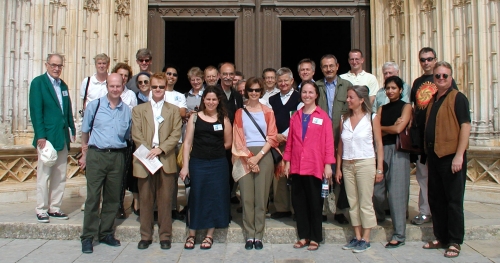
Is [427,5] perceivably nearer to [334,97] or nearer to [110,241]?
[334,97]

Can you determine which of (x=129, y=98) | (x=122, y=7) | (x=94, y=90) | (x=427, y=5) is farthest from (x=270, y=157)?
(x=122, y=7)

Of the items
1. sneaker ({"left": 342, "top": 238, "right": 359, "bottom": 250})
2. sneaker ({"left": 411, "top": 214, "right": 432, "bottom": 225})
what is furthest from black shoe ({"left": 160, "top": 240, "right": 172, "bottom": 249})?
sneaker ({"left": 411, "top": 214, "right": 432, "bottom": 225})

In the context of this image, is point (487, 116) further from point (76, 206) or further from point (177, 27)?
point (177, 27)

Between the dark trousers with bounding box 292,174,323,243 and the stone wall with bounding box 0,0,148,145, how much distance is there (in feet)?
13.5

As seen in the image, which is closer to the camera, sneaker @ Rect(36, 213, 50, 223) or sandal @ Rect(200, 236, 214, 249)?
sandal @ Rect(200, 236, 214, 249)

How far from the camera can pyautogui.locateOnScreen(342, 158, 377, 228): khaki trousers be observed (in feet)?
14.0

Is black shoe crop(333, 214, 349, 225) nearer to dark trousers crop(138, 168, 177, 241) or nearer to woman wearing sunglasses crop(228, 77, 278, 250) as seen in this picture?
woman wearing sunglasses crop(228, 77, 278, 250)

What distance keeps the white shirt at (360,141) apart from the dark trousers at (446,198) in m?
0.63

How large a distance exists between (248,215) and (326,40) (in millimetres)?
9665

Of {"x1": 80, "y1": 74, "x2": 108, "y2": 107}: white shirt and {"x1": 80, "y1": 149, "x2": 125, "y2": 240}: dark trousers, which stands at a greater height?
{"x1": 80, "y1": 74, "x2": 108, "y2": 107}: white shirt

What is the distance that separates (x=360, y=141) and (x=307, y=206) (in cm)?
85

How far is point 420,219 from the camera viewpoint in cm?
489

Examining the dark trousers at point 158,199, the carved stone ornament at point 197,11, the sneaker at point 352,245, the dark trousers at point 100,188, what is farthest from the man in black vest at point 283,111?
the carved stone ornament at point 197,11

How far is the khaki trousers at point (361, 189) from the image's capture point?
4.28 meters
